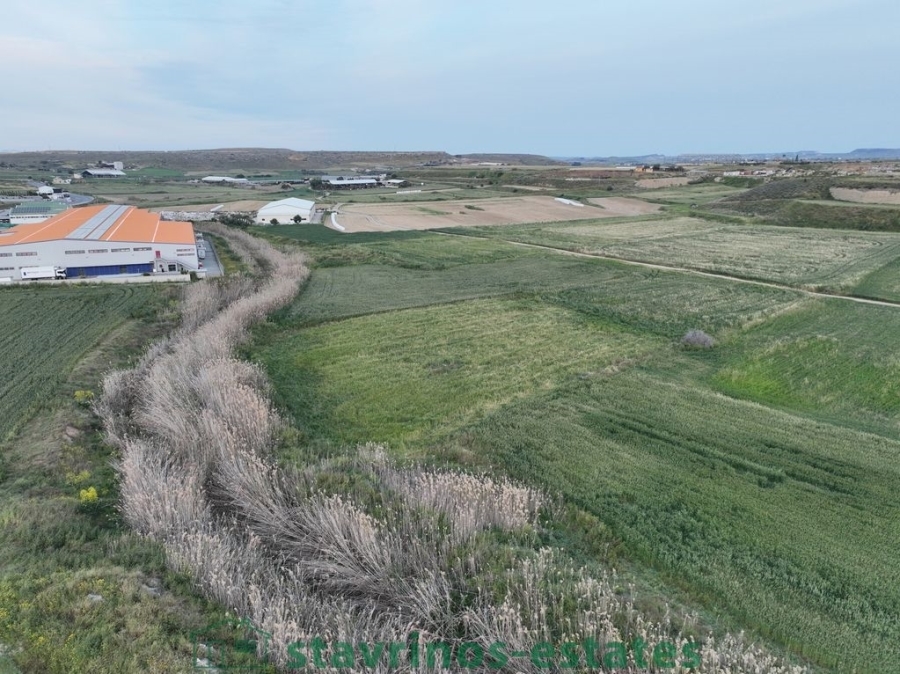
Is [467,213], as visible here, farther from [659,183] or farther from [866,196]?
[659,183]

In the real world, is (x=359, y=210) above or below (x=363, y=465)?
above

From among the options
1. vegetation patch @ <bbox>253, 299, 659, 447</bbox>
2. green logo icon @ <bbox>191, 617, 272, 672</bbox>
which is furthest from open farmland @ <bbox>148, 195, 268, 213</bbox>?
green logo icon @ <bbox>191, 617, 272, 672</bbox>

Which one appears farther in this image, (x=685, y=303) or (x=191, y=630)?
(x=685, y=303)

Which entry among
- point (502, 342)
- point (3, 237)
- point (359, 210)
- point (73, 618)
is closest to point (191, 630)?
point (73, 618)

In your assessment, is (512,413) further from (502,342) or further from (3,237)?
(3,237)

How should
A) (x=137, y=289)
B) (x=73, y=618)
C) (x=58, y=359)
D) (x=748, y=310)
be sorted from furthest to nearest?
1. (x=137, y=289)
2. (x=748, y=310)
3. (x=58, y=359)
4. (x=73, y=618)

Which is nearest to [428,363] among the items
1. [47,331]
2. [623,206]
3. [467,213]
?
[47,331]

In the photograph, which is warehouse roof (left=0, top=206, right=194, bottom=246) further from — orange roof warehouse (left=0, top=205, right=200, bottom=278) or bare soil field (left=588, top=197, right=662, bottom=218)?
bare soil field (left=588, top=197, right=662, bottom=218)

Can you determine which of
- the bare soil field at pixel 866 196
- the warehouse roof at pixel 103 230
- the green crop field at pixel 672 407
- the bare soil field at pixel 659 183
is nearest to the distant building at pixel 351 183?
the bare soil field at pixel 659 183
